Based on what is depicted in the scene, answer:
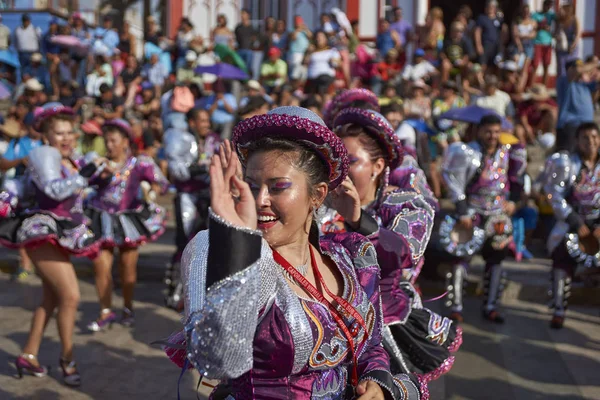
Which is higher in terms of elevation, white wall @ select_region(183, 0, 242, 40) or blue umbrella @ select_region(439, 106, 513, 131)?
white wall @ select_region(183, 0, 242, 40)

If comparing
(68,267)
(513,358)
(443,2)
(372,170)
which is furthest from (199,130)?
(443,2)

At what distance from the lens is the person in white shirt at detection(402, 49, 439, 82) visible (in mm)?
13062

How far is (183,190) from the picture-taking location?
761 centimetres

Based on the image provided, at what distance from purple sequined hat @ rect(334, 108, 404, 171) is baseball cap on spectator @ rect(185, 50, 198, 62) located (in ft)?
39.9

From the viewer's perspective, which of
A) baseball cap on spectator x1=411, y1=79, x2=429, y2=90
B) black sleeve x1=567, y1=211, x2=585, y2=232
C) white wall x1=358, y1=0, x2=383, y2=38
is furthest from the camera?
white wall x1=358, y1=0, x2=383, y2=38

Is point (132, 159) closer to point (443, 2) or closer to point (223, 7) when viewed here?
point (223, 7)

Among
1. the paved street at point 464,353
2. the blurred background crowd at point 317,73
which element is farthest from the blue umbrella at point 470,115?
the paved street at point 464,353

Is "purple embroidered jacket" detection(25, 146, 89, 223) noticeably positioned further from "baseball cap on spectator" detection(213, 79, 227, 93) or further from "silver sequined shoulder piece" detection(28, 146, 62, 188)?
"baseball cap on spectator" detection(213, 79, 227, 93)

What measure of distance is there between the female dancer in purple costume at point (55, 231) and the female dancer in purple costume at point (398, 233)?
255 centimetres

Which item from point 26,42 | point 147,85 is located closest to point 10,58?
point 26,42

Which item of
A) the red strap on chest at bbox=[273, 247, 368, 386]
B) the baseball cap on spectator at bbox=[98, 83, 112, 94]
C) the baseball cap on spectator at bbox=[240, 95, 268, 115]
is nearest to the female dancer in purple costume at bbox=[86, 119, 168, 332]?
the baseball cap on spectator at bbox=[240, 95, 268, 115]

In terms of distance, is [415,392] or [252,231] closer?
[252,231]

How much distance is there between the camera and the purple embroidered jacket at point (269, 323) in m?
1.80

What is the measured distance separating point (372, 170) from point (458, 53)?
34.7ft
